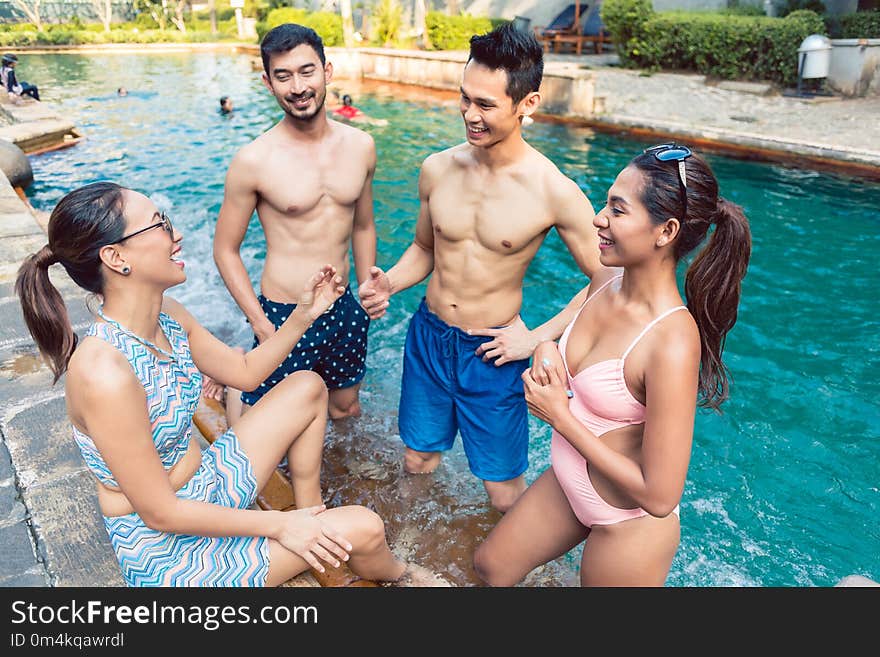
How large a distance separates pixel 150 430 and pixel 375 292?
1.42 meters

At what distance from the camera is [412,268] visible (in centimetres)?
382

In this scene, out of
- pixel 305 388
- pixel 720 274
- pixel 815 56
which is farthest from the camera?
pixel 815 56

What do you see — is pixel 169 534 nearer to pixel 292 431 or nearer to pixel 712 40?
pixel 292 431

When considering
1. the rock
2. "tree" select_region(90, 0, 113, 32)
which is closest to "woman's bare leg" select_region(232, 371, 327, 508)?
the rock

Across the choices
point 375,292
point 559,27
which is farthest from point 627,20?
point 375,292

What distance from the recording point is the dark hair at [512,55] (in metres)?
3.03

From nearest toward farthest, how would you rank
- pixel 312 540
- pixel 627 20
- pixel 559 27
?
pixel 312 540 < pixel 627 20 < pixel 559 27

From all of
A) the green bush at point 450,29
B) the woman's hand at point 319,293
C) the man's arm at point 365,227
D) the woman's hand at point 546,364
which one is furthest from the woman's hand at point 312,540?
the green bush at point 450,29

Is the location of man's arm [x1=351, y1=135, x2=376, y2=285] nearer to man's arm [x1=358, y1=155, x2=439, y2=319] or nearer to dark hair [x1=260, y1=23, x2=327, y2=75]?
man's arm [x1=358, y1=155, x2=439, y2=319]

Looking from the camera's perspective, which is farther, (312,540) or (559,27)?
(559,27)

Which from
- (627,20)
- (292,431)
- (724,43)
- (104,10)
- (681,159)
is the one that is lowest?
(292,431)
